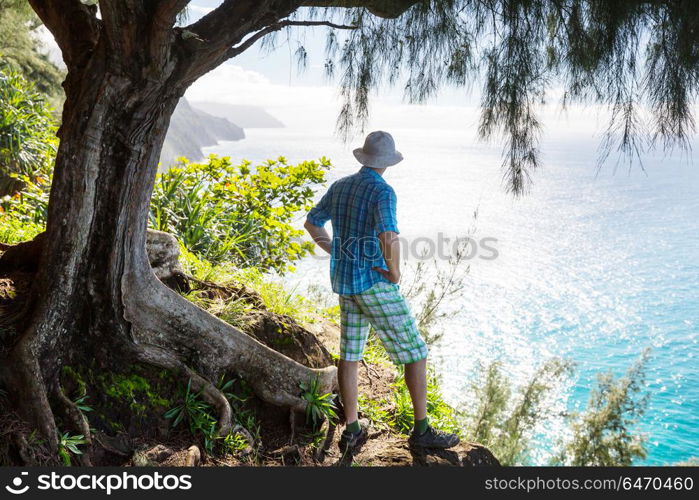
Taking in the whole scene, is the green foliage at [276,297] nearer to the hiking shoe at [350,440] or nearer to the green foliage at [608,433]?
the hiking shoe at [350,440]

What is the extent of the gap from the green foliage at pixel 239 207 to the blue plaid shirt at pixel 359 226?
2496mm

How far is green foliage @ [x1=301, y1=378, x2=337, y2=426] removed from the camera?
3.81 m

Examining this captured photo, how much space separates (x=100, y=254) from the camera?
3295 mm

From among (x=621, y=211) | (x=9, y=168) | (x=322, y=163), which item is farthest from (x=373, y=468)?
(x=621, y=211)

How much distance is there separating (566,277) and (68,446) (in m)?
18.5

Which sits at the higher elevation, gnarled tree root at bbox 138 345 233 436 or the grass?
the grass

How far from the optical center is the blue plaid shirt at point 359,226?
3274mm

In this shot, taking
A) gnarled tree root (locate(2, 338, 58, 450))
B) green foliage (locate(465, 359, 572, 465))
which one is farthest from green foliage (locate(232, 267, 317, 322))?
green foliage (locate(465, 359, 572, 465))

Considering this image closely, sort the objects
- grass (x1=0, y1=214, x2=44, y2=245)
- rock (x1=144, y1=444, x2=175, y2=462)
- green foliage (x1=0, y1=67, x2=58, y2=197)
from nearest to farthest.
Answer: rock (x1=144, y1=444, x2=175, y2=462)
grass (x1=0, y1=214, x2=44, y2=245)
green foliage (x1=0, y1=67, x2=58, y2=197)

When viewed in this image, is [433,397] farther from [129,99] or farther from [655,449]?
[655,449]

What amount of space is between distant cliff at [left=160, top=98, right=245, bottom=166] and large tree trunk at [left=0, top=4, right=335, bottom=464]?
653 centimetres

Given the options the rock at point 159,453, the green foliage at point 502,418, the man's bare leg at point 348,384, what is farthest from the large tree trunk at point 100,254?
the green foliage at point 502,418

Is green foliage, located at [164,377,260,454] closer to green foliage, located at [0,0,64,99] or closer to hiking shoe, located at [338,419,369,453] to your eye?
hiking shoe, located at [338,419,369,453]

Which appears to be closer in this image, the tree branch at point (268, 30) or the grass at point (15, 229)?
the tree branch at point (268, 30)
